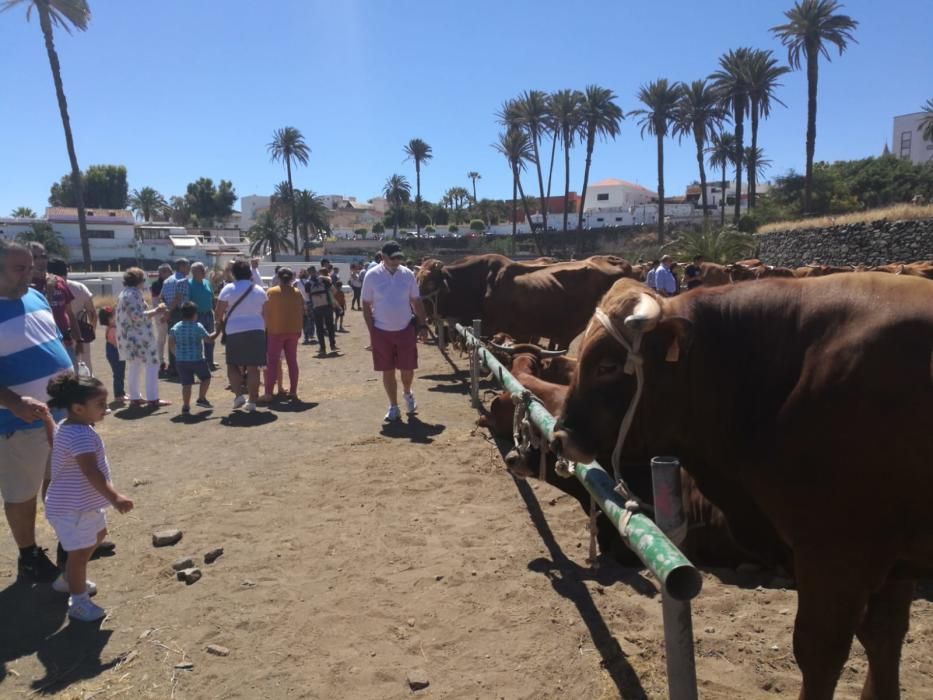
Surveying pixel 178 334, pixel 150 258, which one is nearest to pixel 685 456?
pixel 178 334

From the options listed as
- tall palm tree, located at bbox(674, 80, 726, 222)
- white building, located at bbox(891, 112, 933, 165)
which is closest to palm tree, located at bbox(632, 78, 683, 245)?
tall palm tree, located at bbox(674, 80, 726, 222)

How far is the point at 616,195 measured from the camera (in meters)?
99.5

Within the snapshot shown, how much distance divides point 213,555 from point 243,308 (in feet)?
14.9

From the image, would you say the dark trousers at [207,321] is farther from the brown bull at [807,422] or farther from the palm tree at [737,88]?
the palm tree at [737,88]

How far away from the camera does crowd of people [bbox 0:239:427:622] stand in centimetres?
362

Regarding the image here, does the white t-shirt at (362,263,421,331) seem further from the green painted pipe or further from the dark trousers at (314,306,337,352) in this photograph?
the dark trousers at (314,306,337,352)

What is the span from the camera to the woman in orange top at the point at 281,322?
28.7 ft

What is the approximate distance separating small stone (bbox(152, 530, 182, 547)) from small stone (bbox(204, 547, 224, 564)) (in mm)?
441

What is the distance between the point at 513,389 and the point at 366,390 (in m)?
5.73

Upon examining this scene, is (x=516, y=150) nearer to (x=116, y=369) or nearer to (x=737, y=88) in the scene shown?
(x=737, y=88)

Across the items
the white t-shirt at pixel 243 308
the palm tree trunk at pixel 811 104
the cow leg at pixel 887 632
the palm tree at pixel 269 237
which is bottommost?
the cow leg at pixel 887 632

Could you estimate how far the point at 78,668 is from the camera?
3.19m

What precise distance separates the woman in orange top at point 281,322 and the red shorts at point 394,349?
180 cm

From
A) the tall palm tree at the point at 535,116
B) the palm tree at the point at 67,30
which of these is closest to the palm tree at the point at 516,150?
the tall palm tree at the point at 535,116
